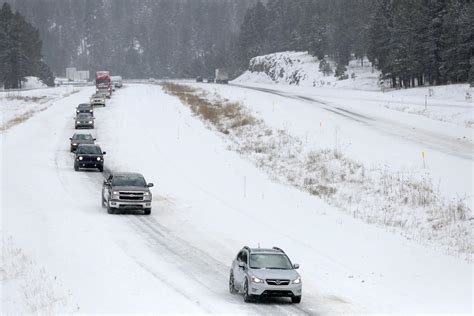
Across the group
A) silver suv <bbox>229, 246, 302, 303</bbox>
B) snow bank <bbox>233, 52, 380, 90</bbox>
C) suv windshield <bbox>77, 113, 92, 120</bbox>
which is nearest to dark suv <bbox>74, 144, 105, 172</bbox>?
suv windshield <bbox>77, 113, 92, 120</bbox>

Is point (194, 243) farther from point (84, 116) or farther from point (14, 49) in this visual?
point (14, 49)

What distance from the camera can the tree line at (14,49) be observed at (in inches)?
6060

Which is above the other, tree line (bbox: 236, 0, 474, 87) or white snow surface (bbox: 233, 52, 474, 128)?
tree line (bbox: 236, 0, 474, 87)

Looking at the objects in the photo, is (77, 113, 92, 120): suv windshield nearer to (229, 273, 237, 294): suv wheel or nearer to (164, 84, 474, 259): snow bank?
(164, 84, 474, 259): snow bank

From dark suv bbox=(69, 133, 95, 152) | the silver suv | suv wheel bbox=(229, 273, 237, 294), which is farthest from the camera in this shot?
dark suv bbox=(69, 133, 95, 152)

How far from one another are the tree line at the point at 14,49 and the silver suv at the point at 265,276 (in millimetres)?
140806

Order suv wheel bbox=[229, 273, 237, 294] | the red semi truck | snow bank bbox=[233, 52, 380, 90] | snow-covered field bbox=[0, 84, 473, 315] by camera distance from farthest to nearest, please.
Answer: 1. snow bank bbox=[233, 52, 380, 90]
2. the red semi truck
3. suv wheel bbox=[229, 273, 237, 294]
4. snow-covered field bbox=[0, 84, 473, 315]

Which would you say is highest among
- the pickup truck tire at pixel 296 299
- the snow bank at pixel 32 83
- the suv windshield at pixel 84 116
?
the snow bank at pixel 32 83

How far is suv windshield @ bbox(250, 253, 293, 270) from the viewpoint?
68.4 feet

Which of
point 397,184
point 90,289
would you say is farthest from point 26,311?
point 397,184

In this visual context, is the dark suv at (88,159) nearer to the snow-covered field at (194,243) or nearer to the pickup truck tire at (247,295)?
the snow-covered field at (194,243)

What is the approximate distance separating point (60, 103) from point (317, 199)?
73.2m

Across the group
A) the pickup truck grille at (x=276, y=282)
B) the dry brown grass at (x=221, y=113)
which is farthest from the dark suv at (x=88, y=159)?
the pickup truck grille at (x=276, y=282)

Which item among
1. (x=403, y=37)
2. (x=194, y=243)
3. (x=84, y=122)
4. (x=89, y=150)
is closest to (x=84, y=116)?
(x=84, y=122)
